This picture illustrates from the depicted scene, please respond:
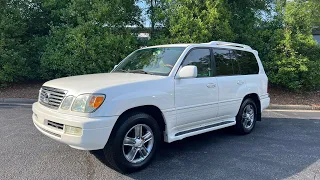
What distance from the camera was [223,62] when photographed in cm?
525

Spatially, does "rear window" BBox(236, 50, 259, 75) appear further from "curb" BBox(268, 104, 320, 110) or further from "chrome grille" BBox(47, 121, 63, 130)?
"chrome grille" BBox(47, 121, 63, 130)

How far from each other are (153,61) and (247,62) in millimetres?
2371

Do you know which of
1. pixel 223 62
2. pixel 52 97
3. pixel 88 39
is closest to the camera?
pixel 52 97

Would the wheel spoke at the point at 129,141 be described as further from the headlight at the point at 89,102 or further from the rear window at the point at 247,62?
the rear window at the point at 247,62

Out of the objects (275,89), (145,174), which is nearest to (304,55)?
(275,89)

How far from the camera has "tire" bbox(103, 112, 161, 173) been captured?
3578mm

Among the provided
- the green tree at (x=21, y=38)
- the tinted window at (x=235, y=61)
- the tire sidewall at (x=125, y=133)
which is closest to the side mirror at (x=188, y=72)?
the tire sidewall at (x=125, y=133)

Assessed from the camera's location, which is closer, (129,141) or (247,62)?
(129,141)

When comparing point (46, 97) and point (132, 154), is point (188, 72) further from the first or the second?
point (46, 97)

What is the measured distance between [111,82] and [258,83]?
362cm

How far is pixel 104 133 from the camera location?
3395 mm

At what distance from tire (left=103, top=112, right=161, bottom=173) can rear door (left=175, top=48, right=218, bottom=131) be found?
544 millimetres

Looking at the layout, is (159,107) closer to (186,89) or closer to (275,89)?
(186,89)

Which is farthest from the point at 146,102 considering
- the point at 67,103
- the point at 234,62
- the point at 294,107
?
the point at 294,107
